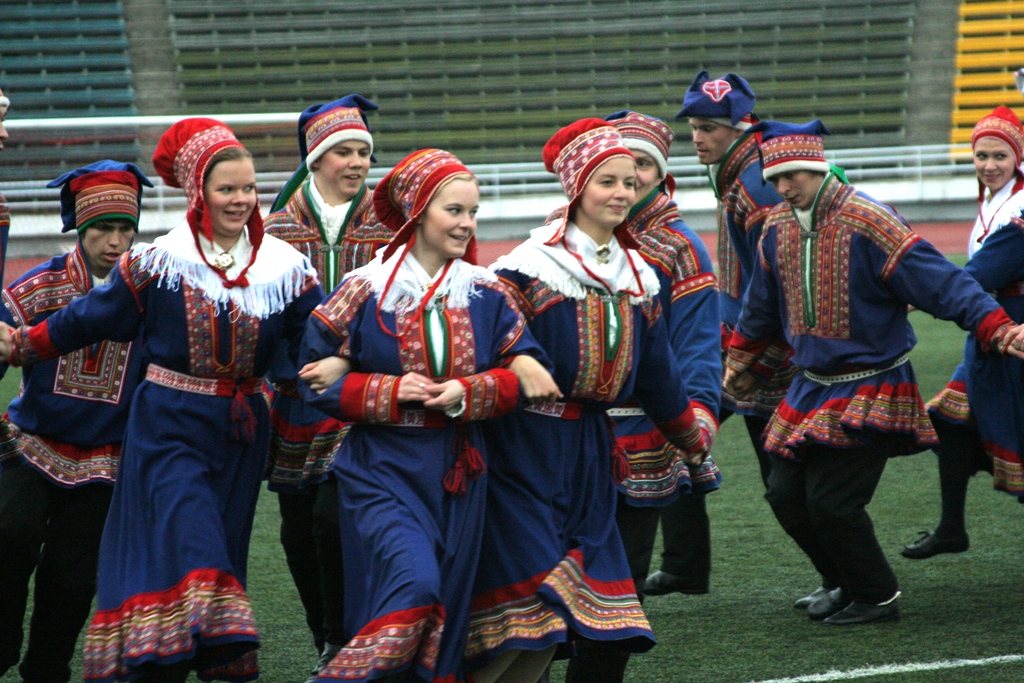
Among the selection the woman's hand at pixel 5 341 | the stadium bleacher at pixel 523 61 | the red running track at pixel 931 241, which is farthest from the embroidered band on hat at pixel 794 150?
the stadium bleacher at pixel 523 61

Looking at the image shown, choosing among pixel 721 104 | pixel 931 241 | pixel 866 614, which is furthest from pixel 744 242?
pixel 931 241

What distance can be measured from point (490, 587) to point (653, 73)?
54.4 ft

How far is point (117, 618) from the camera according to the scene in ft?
10.6

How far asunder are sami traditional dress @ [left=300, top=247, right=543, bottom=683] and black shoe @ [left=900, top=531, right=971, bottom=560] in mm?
2459

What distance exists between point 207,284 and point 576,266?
0.94 meters

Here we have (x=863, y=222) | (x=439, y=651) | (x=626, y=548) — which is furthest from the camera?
(x=863, y=222)

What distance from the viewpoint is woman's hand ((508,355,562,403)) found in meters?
3.06

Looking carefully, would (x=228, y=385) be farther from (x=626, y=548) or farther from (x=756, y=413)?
(x=756, y=413)

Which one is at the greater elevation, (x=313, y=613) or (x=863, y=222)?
(x=863, y=222)

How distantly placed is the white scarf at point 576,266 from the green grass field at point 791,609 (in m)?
1.28

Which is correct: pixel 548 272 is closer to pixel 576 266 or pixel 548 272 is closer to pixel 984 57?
pixel 576 266

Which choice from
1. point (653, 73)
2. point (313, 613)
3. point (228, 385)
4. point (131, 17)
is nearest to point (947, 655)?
point (313, 613)

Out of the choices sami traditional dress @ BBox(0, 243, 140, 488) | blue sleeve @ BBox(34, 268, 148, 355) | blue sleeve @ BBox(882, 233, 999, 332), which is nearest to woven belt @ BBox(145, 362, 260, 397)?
blue sleeve @ BBox(34, 268, 148, 355)

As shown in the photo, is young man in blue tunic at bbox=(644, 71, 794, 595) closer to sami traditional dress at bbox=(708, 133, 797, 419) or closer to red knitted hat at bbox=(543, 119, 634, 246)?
sami traditional dress at bbox=(708, 133, 797, 419)
